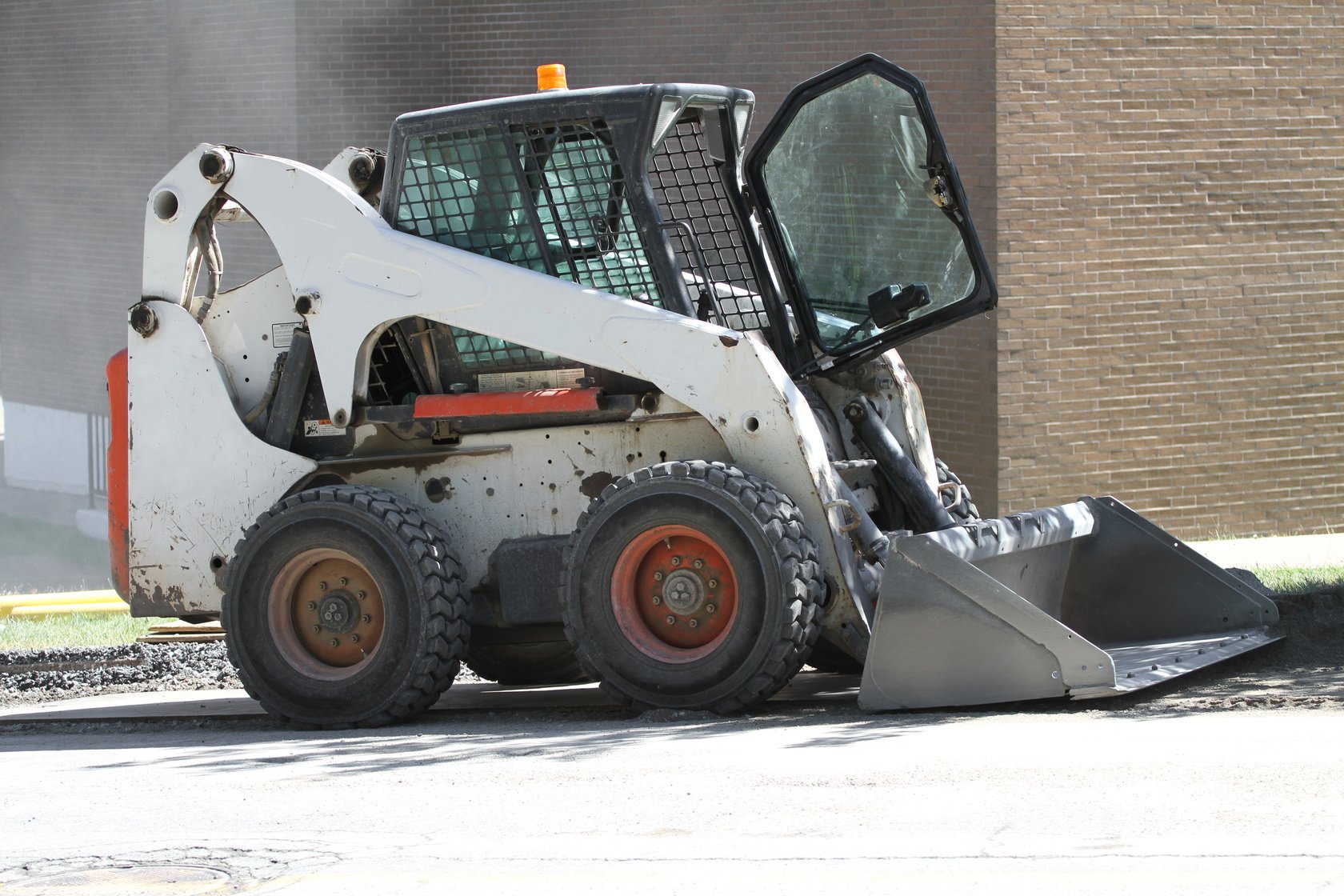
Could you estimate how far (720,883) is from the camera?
4363mm


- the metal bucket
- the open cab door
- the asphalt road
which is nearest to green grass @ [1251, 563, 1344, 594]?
the metal bucket

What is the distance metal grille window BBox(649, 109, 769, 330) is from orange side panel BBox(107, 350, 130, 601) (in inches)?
103

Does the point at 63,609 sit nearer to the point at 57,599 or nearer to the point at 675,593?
the point at 57,599

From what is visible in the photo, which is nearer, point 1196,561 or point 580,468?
point 580,468

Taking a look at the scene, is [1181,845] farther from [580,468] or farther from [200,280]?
[200,280]

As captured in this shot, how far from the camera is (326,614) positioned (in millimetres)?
7277

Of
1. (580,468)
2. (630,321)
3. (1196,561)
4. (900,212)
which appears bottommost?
(1196,561)

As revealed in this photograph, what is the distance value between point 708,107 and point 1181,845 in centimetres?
417

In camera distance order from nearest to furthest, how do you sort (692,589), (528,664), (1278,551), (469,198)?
(692,589) < (469,198) < (528,664) < (1278,551)

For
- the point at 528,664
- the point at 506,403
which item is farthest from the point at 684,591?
the point at 528,664

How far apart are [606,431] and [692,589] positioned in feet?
2.70

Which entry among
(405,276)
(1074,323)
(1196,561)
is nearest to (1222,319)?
(1074,323)

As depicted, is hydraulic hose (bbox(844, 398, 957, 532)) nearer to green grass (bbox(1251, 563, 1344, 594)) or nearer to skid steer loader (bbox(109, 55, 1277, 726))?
skid steer loader (bbox(109, 55, 1277, 726))

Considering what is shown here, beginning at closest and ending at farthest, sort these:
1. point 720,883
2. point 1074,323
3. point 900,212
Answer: point 720,883
point 900,212
point 1074,323
